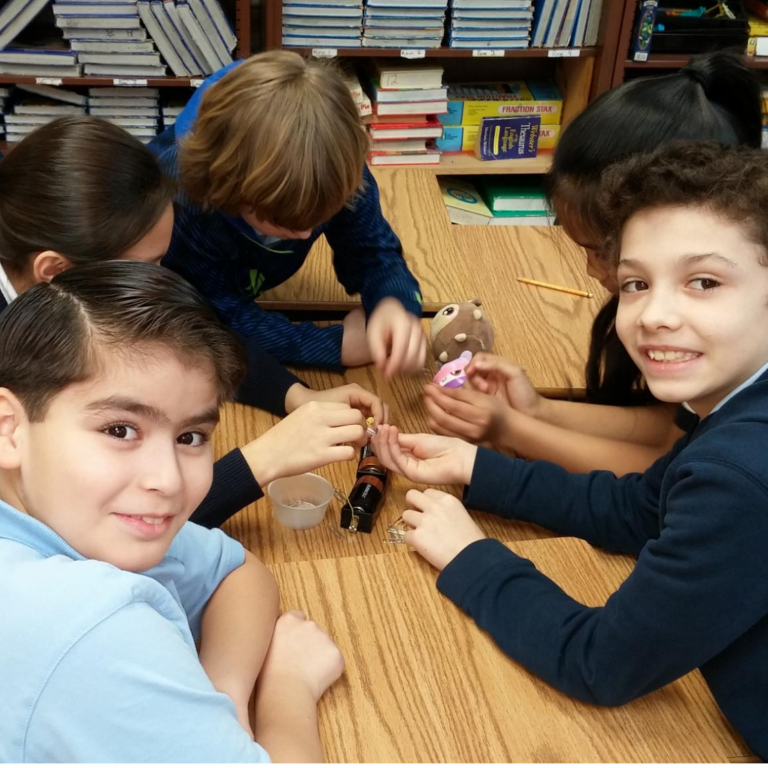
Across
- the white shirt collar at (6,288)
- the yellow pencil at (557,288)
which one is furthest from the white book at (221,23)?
the white shirt collar at (6,288)

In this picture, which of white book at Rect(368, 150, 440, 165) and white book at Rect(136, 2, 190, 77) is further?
white book at Rect(368, 150, 440, 165)

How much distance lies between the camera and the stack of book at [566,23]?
298cm

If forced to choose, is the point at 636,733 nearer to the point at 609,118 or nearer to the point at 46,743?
the point at 46,743

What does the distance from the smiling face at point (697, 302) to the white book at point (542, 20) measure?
7.20 feet

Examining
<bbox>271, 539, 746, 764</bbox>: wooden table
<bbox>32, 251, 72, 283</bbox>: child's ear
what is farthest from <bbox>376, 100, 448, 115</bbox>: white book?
<bbox>271, 539, 746, 764</bbox>: wooden table

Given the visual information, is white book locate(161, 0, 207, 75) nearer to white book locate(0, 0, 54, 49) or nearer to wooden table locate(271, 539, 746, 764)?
white book locate(0, 0, 54, 49)

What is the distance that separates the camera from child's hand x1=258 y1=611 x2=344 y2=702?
92 centimetres

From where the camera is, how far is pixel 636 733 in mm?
902

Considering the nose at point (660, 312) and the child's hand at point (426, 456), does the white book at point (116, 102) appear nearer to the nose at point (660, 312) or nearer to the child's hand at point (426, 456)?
the child's hand at point (426, 456)

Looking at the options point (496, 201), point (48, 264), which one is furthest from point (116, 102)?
point (48, 264)

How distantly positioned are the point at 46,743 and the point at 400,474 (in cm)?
72

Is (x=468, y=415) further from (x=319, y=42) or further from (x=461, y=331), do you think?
(x=319, y=42)

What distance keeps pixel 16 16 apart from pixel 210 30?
598 mm

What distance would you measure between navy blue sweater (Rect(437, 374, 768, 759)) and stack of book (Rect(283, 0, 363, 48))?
2.29 meters
